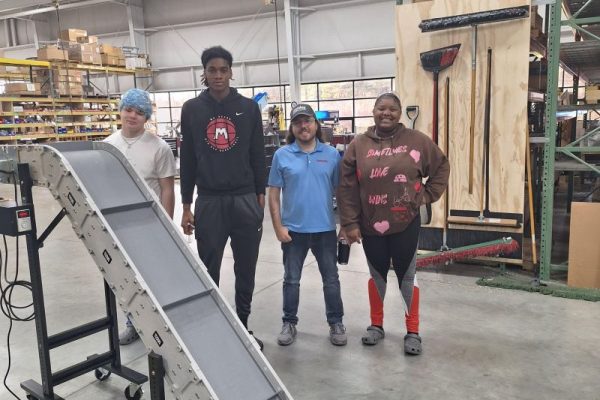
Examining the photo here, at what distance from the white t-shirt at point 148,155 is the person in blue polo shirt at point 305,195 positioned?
0.61 meters

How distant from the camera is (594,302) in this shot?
3.57m

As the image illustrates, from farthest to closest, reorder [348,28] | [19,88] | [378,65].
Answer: [348,28], [378,65], [19,88]

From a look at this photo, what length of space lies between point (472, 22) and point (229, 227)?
262 cm

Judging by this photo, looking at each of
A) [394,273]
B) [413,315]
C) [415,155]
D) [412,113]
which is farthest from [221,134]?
[394,273]

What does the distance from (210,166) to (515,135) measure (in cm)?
261

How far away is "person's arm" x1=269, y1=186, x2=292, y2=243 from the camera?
2850mm

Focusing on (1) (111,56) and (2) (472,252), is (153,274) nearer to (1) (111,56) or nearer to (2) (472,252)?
(2) (472,252)

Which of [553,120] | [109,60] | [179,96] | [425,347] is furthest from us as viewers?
[179,96]

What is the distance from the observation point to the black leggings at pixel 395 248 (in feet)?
8.94

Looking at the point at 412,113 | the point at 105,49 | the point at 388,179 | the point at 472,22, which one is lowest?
the point at 388,179

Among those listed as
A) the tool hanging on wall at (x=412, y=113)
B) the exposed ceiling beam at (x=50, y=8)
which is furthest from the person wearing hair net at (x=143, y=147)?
the exposed ceiling beam at (x=50, y=8)

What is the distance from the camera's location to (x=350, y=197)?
9.06 ft

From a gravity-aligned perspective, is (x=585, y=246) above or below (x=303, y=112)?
below

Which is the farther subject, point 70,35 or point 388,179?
point 70,35
